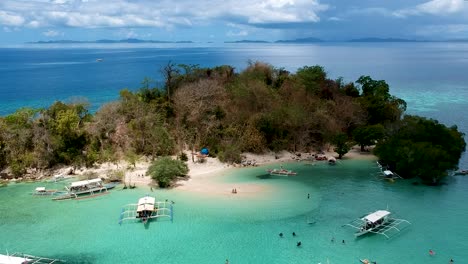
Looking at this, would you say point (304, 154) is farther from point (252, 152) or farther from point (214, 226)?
point (214, 226)

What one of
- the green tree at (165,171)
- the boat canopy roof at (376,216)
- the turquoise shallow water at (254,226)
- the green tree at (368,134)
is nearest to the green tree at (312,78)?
the green tree at (368,134)

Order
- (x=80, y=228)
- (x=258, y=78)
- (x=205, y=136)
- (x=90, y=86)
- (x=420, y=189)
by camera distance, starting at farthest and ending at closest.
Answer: (x=90, y=86) → (x=258, y=78) → (x=205, y=136) → (x=420, y=189) → (x=80, y=228)

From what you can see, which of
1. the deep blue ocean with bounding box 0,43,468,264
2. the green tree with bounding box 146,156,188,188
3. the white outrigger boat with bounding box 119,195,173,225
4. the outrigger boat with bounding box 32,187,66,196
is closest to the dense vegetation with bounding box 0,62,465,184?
the deep blue ocean with bounding box 0,43,468,264

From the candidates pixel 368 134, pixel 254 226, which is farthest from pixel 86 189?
pixel 368 134

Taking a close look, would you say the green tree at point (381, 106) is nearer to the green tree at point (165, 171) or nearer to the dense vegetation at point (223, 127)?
Result: the dense vegetation at point (223, 127)

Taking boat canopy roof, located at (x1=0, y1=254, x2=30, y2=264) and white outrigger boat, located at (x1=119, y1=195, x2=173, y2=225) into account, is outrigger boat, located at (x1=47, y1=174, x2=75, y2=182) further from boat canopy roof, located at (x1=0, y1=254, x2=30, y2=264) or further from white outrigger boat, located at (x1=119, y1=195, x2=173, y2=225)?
boat canopy roof, located at (x1=0, y1=254, x2=30, y2=264)

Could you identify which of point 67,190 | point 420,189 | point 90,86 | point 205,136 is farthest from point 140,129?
point 90,86

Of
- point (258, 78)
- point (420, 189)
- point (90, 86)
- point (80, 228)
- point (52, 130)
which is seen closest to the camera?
point (80, 228)
